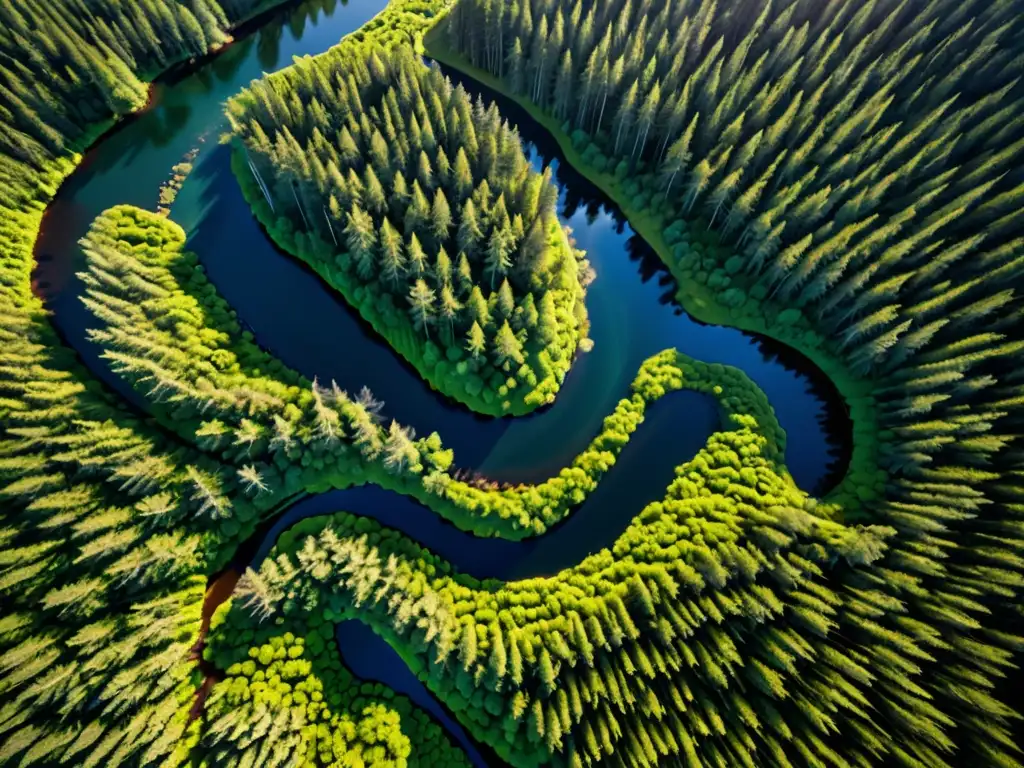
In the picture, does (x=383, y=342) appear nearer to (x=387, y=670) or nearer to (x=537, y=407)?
(x=537, y=407)

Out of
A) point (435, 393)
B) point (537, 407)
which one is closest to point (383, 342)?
point (435, 393)

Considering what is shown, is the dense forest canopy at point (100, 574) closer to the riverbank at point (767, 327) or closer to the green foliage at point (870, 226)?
the green foliage at point (870, 226)

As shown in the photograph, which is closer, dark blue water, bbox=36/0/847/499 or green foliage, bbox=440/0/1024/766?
green foliage, bbox=440/0/1024/766

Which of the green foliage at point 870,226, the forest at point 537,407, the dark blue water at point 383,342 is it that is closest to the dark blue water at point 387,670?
the forest at point 537,407

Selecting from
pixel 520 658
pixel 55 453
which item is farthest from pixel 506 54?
pixel 520 658

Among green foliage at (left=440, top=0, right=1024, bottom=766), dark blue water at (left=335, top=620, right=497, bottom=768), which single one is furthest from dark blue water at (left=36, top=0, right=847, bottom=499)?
dark blue water at (left=335, top=620, right=497, bottom=768)

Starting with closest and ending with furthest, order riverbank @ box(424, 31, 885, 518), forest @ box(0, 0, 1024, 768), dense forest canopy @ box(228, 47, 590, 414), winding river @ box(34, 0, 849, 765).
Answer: forest @ box(0, 0, 1024, 768), winding river @ box(34, 0, 849, 765), riverbank @ box(424, 31, 885, 518), dense forest canopy @ box(228, 47, 590, 414)

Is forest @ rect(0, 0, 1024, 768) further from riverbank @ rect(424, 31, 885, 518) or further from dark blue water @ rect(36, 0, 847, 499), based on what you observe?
dark blue water @ rect(36, 0, 847, 499)
